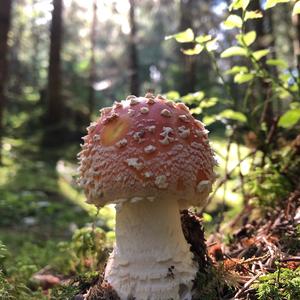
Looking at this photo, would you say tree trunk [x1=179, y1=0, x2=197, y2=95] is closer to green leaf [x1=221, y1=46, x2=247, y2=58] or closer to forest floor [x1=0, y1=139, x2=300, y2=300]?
forest floor [x1=0, y1=139, x2=300, y2=300]

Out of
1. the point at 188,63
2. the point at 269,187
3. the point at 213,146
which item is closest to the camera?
the point at 269,187

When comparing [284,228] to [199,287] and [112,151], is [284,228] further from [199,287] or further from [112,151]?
[112,151]

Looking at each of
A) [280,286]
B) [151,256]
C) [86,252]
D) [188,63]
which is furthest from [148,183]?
[188,63]

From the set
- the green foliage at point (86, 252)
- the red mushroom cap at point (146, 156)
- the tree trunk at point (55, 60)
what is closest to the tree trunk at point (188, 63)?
the tree trunk at point (55, 60)

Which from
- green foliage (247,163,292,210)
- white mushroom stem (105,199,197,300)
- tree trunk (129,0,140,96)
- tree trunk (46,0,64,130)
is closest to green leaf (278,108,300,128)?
green foliage (247,163,292,210)

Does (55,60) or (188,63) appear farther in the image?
(188,63)

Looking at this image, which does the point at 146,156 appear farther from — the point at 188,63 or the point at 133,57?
the point at 133,57

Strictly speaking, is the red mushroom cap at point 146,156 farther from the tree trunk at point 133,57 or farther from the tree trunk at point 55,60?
the tree trunk at point 133,57
